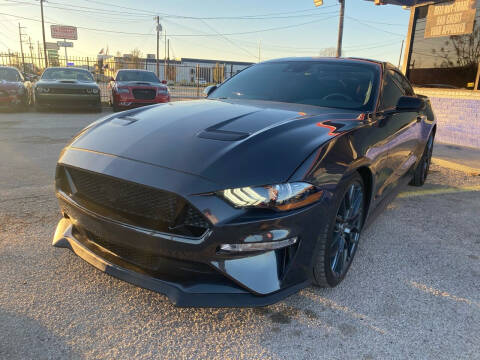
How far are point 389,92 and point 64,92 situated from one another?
10.6m

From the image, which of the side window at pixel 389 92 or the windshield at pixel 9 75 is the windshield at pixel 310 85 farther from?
the windshield at pixel 9 75

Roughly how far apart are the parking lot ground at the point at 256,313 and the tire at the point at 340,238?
0.15m

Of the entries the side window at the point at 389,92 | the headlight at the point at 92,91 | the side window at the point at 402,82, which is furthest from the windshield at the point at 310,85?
the headlight at the point at 92,91

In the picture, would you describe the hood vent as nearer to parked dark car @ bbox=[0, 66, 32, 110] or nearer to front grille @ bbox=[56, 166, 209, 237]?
front grille @ bbox=[56, 166, 209, 237]

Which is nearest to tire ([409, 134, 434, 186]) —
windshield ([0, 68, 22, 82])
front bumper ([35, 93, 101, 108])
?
front bumper ([35, 93, 101, 108])

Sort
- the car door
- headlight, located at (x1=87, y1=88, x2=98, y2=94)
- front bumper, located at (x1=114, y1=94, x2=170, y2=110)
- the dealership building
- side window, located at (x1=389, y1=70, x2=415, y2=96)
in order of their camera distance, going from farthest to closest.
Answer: front bumper, located at (x1=114, y1=94, x2=170, y2=110) → headlight, located at (x1=87, y1=88, x2=98, y2=94) → the dealership building → side window, located at (x1=389, y1=70, x2=415, y2=96) → the car door

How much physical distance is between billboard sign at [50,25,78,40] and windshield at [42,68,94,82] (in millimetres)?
49022

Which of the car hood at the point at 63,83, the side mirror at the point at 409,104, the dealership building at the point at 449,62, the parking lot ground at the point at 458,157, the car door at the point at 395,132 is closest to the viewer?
the car door at the point at 395,132

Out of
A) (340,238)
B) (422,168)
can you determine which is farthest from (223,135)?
(422,168)

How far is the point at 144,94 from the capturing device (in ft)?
39.3

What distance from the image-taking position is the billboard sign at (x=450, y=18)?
8969 millimetres

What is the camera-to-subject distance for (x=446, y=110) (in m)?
9.12

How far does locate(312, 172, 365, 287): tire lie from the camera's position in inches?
81.1

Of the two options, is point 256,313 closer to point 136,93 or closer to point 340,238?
point 340,238
